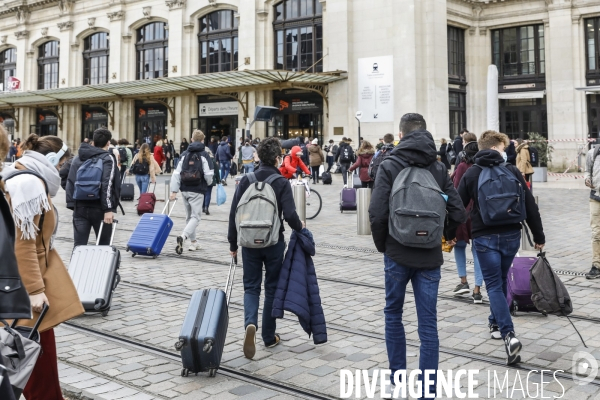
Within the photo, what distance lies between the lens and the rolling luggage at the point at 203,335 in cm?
468

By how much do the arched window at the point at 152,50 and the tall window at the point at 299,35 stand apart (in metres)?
7.91

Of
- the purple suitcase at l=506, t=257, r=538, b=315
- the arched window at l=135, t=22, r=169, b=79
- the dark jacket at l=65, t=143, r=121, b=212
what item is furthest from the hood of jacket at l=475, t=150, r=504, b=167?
the arched window at l=135, t=22, r=169, b=79

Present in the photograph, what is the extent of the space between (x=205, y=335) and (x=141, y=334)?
159cm

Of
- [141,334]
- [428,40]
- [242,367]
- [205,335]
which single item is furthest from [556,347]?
[428,40]

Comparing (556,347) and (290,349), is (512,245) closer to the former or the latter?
(556,347)

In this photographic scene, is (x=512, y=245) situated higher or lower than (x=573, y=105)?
lower

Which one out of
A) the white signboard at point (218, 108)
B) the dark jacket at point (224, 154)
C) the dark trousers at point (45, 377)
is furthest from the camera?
the white signboard at point (218, 108)

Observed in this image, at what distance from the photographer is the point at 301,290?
5219 mm

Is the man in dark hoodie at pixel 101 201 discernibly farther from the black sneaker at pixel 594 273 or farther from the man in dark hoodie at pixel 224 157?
the man in dark hoodie at pixel 224 157

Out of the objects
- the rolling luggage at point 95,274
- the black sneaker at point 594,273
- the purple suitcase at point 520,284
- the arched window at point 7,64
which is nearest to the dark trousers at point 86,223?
the rolling luggage at point 95,274

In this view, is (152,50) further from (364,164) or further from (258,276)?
(258,276)

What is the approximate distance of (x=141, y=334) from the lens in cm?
600

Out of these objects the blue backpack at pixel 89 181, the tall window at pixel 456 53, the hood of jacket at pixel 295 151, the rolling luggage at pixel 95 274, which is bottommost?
the rolling luggage at pixel 95 274

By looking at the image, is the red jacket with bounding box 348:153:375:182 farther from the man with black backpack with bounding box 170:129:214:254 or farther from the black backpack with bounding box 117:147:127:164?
the black backpack with bounding box 117:147:127:164
